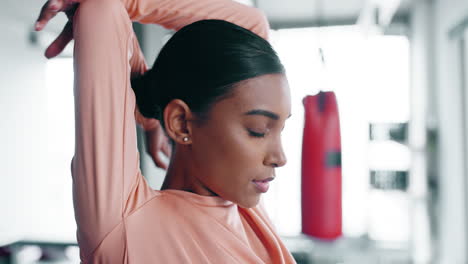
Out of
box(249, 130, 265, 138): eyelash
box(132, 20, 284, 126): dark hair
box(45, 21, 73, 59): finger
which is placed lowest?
A: box(249, 130, 265, 138): eyelash

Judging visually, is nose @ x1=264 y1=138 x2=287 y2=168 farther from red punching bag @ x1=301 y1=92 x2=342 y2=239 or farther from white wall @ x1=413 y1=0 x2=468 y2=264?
white wall @ x1=413 y1=0 x2=468 y2=264

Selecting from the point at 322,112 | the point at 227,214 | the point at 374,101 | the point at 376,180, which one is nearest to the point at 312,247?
the point at 376,180

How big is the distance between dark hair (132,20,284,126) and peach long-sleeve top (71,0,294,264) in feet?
0.22

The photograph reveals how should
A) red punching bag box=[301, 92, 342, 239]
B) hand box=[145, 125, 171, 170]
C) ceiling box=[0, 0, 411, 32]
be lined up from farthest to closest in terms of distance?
1. ceiling box=[0, 0, 411, 32]
2. red punching bag box=[301, 92, 342, 239]
3. hand box=[145, 125, 171, 170]

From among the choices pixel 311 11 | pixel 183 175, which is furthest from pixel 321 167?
pixel 311 11

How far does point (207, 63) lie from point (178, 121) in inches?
4.0

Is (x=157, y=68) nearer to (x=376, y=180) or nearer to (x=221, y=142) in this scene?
(x=221, y=142)

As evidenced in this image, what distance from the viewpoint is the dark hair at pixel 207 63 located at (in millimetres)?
525

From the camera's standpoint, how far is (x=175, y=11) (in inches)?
24.7

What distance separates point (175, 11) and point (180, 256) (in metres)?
0.40

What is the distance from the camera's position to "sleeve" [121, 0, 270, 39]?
574 mm

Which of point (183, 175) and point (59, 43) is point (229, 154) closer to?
point (183, 175)

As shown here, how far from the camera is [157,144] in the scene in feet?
2.63

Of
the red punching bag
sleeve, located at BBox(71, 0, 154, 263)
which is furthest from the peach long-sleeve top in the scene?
the red punching bag
